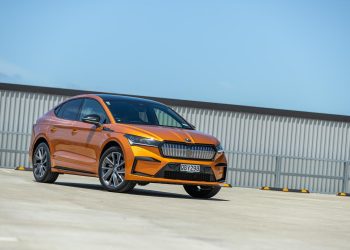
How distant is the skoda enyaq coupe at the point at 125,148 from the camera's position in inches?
595

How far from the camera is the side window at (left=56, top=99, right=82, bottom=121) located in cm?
1703

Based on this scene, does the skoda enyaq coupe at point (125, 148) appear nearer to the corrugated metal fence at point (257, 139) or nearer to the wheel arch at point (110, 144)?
the wheel arch at point (110, 144)

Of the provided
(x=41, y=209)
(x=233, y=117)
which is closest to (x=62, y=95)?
(x=233, y=117)

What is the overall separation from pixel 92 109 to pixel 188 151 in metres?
2.28

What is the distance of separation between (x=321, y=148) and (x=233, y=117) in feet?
11.9

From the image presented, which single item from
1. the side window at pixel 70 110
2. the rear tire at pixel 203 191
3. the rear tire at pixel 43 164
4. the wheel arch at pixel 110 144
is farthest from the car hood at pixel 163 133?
the rear tire at pixel 43 164

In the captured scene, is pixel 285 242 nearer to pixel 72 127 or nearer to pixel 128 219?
pixel 128 219

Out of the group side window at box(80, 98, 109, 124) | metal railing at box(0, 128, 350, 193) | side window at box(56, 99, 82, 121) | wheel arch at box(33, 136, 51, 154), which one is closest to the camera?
side window at box(80, 98, 109, 124)

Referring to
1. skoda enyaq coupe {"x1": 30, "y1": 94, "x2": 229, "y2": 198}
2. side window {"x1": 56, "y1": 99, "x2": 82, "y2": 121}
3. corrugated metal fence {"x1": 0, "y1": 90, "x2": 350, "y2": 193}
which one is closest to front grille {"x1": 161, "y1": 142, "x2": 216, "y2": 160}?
skoda enyaq coupe {"x1": 30, "y1": 94, "x2": 229, "y2": 198}

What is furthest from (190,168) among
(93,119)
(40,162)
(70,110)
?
(40,162)

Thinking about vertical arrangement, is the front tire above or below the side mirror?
below

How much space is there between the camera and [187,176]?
15.3 metres

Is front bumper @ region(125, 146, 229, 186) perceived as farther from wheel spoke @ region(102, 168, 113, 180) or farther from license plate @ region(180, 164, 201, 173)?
wheel spoke @ region(102, 168, 113, 180)

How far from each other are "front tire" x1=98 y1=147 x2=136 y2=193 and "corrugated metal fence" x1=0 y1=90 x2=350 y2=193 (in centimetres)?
1592
